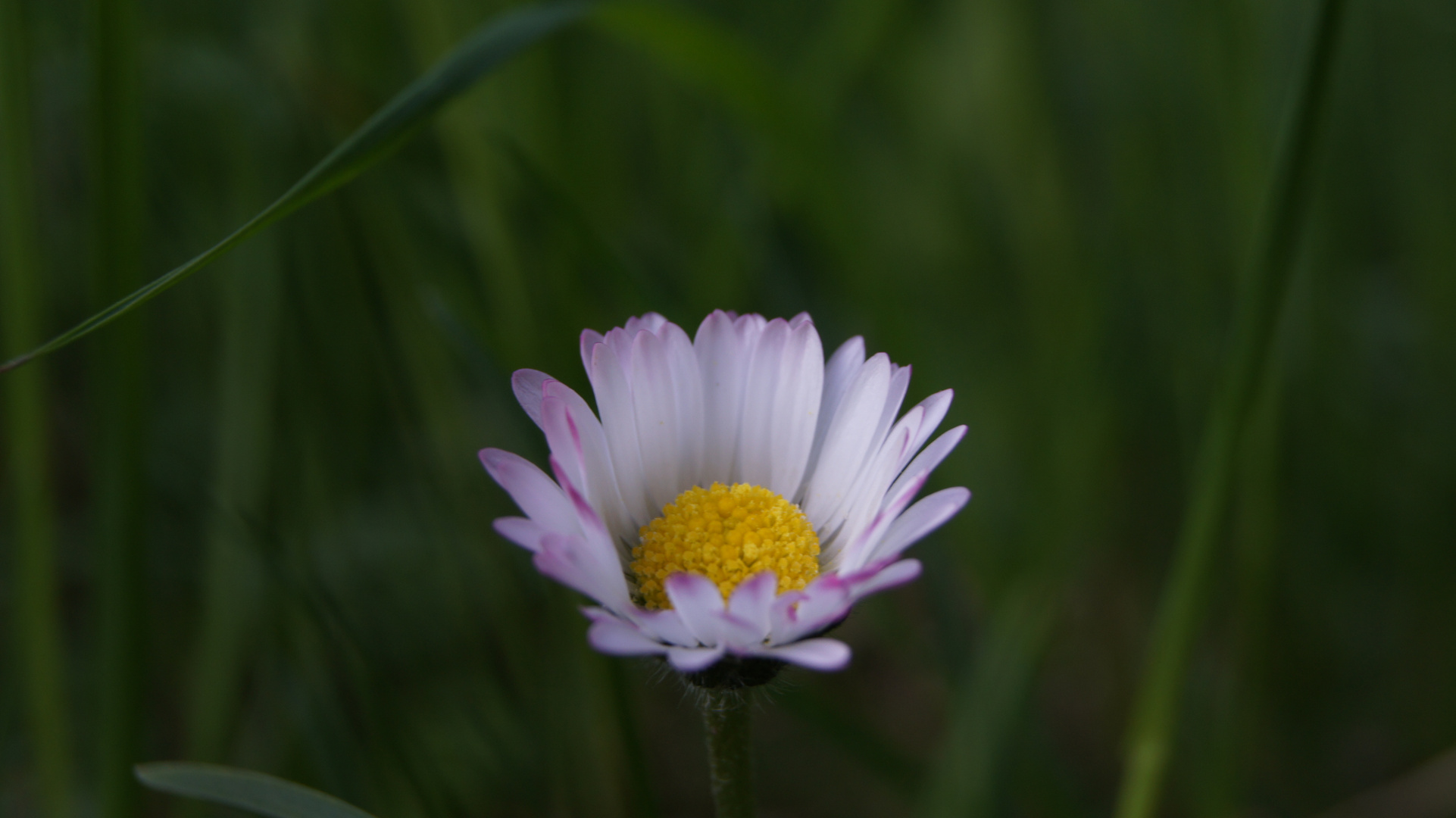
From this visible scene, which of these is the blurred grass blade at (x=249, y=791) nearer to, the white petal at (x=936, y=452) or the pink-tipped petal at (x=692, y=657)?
the pink-tipped petal at (x=692, y=657)

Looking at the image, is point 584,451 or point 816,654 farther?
point 584,451

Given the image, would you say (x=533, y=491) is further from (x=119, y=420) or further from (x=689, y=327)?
(x=689, y=327)

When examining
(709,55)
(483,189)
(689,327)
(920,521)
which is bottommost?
(920,521)

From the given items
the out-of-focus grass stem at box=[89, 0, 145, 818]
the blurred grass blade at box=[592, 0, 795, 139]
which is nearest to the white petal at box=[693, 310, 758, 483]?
the blurred grass blade at box=[592, 0, 795, 139]

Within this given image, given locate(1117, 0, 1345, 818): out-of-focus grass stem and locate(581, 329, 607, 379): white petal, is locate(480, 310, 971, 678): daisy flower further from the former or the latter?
locate(1117, 0, 1345, 818): out-of-focus grass stem

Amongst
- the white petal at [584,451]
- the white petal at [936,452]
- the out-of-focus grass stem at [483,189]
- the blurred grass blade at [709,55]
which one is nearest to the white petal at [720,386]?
the white petal at [584,451]

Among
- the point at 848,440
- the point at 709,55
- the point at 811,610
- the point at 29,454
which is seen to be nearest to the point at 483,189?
the point at 709,55
